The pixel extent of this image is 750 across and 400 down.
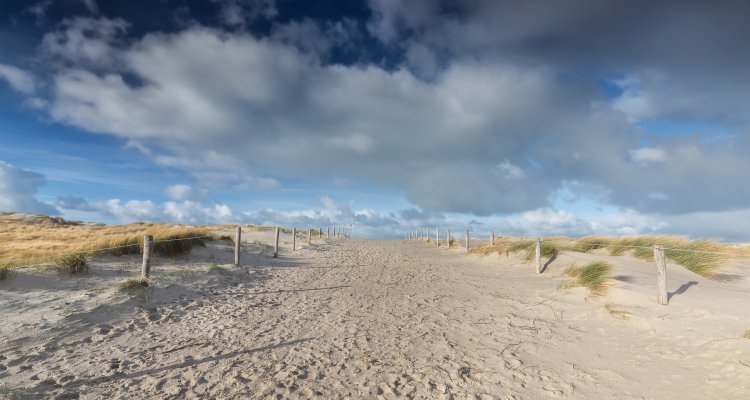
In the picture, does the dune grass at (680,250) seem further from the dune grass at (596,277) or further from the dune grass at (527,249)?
the dune grass at (596,277)

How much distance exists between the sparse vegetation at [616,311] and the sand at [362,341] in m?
0.07

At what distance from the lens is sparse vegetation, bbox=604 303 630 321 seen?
8.62 metres

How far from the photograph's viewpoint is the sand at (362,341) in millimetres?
5496

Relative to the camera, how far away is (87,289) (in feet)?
32.0

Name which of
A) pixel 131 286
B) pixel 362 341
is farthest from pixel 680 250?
pixel 131 286

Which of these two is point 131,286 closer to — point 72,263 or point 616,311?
point 72,263

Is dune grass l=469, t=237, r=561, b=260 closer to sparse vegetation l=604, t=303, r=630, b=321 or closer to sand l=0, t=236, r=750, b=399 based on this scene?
sand l=0, t=236, r=750, b=399

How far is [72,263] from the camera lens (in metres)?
10.9

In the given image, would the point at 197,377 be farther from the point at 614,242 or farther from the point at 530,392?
the point at 614,242

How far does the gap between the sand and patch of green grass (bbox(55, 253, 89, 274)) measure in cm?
37

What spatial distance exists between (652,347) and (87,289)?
40.7ft

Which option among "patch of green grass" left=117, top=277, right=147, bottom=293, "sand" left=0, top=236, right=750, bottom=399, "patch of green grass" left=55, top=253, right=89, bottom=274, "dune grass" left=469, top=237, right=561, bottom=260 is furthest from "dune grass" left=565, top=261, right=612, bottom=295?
"patch of green grass" left=55, top=253, right=89, bottom=274

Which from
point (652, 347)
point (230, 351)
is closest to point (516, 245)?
point (652, 347)

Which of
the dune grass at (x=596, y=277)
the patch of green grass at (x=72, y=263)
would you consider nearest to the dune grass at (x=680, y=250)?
→ the dune grass at (x=596, y=277)
